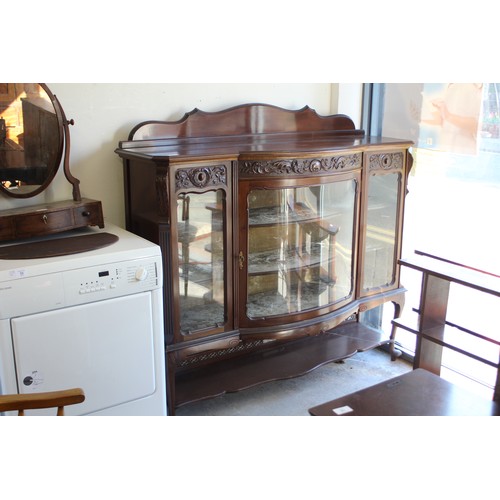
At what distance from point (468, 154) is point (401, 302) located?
0.88 meters

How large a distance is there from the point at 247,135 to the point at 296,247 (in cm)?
60

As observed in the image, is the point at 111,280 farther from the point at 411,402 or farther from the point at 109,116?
the point at 411,402

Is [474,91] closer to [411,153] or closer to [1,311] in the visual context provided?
[411,153]

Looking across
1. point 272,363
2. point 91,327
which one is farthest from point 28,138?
point 272,363

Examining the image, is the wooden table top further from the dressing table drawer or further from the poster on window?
the poster on window

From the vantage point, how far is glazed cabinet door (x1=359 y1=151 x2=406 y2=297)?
9.88 feet

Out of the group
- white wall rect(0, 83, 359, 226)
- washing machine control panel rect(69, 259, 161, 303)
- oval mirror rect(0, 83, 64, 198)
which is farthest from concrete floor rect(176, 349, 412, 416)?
oval mirror rect(0, 83, 64, 198)

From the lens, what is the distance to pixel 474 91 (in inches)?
113

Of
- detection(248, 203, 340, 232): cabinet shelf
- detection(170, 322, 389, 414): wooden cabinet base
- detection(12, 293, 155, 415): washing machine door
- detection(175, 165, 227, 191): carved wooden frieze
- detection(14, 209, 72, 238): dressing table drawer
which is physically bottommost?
detection(170, 322, 389, 414): wooden cabinet base

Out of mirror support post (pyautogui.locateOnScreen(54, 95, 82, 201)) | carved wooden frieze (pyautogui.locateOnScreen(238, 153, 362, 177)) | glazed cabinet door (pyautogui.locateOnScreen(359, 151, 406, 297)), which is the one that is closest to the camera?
mirror support post (pyautogui.locateOnScreen(54, 95, 82, 201))

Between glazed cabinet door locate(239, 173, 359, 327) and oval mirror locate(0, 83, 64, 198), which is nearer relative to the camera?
oval mirror locate(0, 83, 64, 198)

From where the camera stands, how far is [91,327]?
2.21m
